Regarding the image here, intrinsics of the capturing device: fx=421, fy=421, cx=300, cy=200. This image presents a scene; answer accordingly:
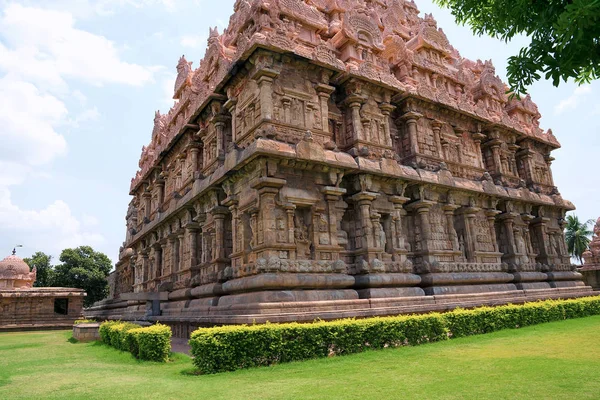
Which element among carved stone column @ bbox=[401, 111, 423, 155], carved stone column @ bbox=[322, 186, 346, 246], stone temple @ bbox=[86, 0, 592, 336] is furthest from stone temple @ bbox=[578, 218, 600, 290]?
carved stone column @ bbox=[322, 186, 346, 246]

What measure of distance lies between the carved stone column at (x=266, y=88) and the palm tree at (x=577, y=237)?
54.8m

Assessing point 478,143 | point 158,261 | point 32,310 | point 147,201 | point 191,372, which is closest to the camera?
point 191,372

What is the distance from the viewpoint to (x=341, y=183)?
1337 centimetres

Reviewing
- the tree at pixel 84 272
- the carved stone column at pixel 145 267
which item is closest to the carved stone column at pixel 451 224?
the carved stone column at pixel 145 267

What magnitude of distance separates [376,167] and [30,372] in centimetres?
1033

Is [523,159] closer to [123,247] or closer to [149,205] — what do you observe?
[149,205]

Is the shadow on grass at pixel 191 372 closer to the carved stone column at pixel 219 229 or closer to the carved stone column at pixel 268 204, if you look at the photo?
the carved stone column at pixel 268 204

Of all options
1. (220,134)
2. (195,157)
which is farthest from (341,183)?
(195,157)

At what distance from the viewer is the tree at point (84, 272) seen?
150ft

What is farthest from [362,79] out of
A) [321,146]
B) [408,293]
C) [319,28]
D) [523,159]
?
[523,159]

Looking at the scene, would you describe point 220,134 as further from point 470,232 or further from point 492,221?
point 492,221

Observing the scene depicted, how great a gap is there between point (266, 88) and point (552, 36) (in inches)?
334

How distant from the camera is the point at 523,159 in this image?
21.2 metres

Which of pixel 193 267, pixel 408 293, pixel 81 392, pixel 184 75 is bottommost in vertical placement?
pixel 81 392
